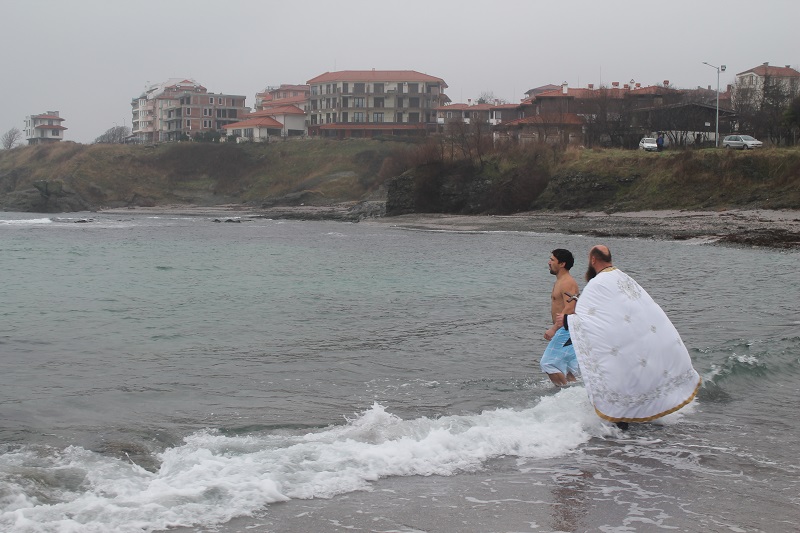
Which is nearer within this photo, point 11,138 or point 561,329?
point 561,329

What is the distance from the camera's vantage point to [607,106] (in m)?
76.6

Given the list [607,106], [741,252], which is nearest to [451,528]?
[741,252]

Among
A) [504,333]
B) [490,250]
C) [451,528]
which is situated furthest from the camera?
[490,250]

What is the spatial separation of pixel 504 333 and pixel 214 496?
9.05m

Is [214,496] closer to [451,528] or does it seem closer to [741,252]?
[451,528]

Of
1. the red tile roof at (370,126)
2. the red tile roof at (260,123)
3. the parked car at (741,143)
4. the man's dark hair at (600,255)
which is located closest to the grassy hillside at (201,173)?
the red tile roof at (370,126)

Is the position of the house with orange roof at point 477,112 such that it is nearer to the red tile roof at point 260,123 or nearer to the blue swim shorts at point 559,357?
the red tile roof at point 260,123

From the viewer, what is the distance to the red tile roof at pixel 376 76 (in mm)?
121375

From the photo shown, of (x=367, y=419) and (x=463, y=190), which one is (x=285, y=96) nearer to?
(x=463, y=190)

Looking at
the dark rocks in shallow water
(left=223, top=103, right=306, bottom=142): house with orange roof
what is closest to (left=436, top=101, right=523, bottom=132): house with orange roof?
(left=223, top=103, right=306, bottom=142): house with orange roof

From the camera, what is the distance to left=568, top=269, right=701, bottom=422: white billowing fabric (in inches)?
310

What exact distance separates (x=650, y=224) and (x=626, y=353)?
36510mm

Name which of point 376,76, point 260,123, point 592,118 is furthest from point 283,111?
point 592,118

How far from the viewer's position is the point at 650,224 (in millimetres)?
42719
